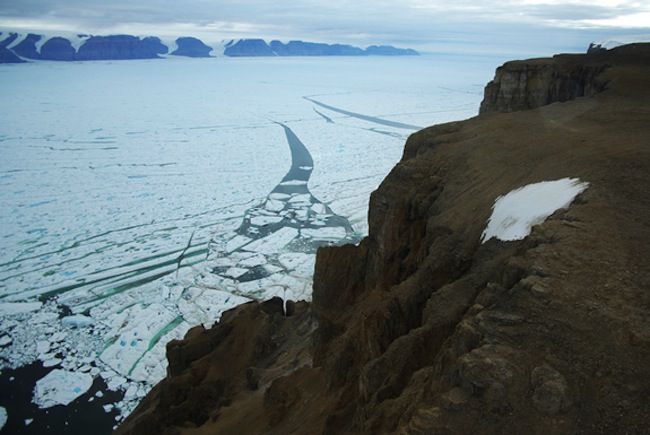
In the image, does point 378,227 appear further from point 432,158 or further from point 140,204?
point 140,204

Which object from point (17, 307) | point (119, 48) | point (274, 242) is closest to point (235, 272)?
point (274, 242)

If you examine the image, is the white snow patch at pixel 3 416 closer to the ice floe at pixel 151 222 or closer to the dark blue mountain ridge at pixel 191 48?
the ice floe at pixel 151 222

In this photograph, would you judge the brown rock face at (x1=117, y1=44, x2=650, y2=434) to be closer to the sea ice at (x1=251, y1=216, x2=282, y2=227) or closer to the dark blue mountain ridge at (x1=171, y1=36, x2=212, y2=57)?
the sea ice at (x1=251, y1=216, x2=282, y2=227)

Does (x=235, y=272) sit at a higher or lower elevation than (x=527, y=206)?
lower

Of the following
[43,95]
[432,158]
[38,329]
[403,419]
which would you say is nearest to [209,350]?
[38,329]

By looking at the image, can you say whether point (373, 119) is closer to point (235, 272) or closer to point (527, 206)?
point (235, 272)

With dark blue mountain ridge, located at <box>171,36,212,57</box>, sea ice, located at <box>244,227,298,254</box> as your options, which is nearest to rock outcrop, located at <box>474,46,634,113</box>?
sea ice, located at <box>244,227,298,254</box>
